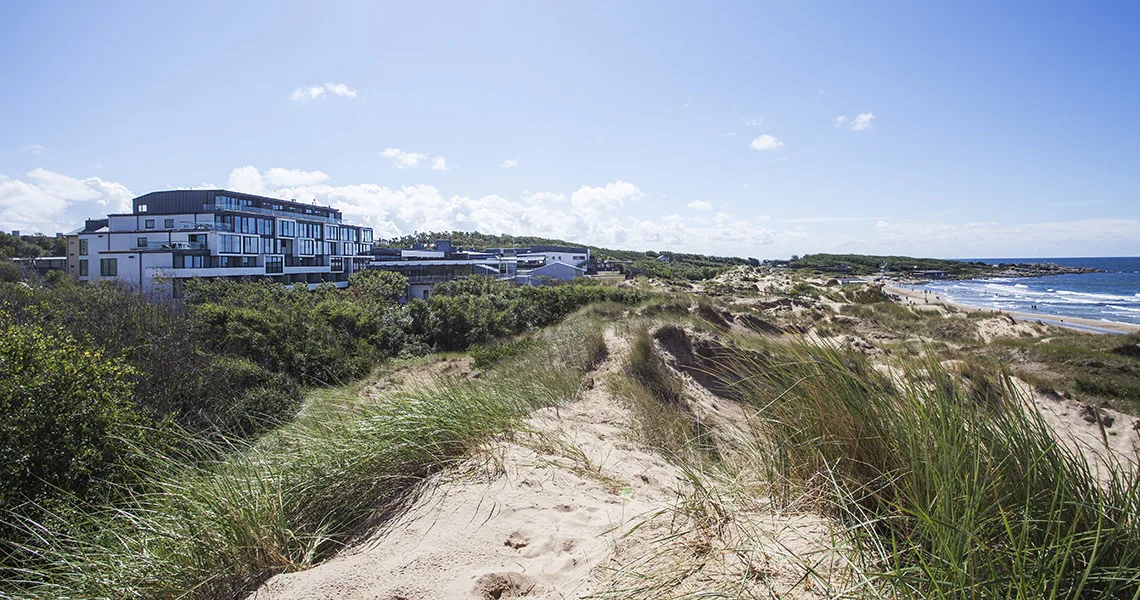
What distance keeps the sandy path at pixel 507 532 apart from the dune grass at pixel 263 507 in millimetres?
270

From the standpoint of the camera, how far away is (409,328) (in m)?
23.7

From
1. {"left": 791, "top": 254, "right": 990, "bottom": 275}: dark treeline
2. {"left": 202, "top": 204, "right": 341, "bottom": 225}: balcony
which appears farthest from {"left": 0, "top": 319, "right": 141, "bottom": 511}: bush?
{"left": 791, "top": 254, "right": 990, "bottom": 275}: dark treeline

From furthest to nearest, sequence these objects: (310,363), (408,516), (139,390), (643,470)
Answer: (310,363) → (139,390) → (643,470) → (408,516)

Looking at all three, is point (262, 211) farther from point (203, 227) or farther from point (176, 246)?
point (176, 246)

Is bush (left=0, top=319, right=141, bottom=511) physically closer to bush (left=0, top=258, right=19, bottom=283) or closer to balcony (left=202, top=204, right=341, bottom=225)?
bush (left=0, top=258, right=19, bottom=283)

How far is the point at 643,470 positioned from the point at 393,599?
2437mm

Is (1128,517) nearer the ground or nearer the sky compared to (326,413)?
nearer the sky

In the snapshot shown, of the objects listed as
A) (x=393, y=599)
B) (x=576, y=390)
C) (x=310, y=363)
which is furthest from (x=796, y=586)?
(x=310, y=363)

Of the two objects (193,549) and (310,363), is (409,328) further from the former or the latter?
(193,549)

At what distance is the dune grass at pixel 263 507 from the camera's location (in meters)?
3.04

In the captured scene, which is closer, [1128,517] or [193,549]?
[1128,517]

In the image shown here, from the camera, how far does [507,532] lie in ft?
10.8

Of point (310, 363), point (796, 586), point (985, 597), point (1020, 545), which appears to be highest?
point (1020, 545)

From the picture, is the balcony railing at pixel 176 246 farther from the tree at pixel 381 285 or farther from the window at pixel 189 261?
the tree at pixel 381 285
